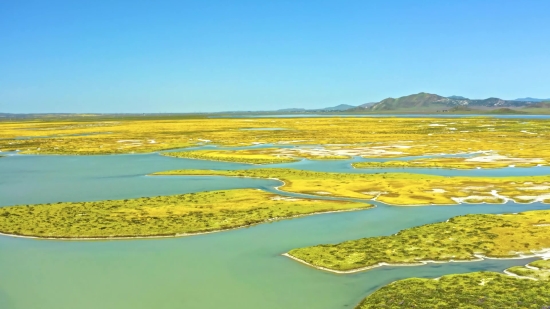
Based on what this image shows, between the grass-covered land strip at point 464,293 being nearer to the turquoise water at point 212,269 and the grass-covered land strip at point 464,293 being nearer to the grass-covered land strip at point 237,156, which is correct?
the turquoise water at point 212,269

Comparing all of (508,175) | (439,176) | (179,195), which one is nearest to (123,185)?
(179,195)

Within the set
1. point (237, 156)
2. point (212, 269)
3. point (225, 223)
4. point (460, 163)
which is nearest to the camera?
point (212, 269)

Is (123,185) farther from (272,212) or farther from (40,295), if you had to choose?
(40,295)

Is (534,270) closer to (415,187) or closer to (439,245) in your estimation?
(439,245)

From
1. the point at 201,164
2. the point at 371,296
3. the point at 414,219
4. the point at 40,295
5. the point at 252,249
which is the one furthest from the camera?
the point at 201,164

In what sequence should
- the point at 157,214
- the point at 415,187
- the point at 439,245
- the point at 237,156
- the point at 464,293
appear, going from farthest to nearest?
the point at 237,156, the point at 415,187, the point at 157,214, the point at 439,245, the point at 464,293

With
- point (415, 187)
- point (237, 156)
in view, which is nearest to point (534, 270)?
point (415, 187)
